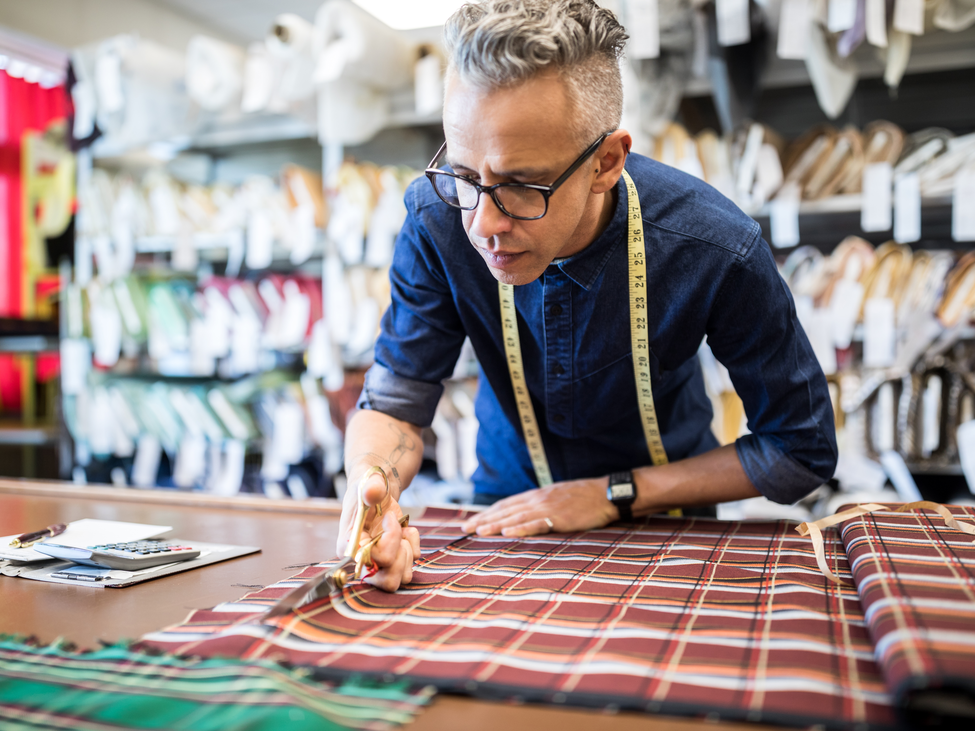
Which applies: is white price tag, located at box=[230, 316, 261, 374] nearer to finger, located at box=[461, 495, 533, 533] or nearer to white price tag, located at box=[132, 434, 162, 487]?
white price tag, located at box=[132, 434, 162, 487]

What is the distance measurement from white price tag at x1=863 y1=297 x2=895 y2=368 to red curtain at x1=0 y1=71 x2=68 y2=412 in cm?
413

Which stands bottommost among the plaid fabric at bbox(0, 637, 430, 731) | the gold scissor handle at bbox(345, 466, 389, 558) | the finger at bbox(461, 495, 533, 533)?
the plaid fabric at bbox(0, 637, 430, 731)

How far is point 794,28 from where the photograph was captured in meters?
1.92

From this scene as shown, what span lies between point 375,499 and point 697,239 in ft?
1.79

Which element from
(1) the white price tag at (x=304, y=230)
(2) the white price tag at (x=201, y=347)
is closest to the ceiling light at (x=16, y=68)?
(2) the white price tag at (x=201, y=347)

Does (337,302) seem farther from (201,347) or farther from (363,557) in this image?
(363,557)

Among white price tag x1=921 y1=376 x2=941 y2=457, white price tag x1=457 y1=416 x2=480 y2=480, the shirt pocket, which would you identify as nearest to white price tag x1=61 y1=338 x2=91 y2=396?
white price tag x1=457 y1=416 x2=480 y2=480

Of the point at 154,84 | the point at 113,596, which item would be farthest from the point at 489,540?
the point at 154,84

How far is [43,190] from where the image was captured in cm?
405

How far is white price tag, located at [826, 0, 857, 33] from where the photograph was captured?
6.18 feet

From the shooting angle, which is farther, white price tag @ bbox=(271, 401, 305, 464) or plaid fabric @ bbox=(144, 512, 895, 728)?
white price tag @ bbox=(271, 401, 305, 464)

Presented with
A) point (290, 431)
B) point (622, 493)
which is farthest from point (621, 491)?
point (290, 431)

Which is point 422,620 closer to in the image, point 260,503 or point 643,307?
point 643,307

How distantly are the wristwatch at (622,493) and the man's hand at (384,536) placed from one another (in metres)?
0.32
